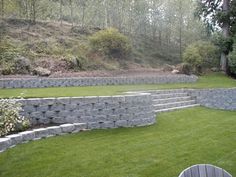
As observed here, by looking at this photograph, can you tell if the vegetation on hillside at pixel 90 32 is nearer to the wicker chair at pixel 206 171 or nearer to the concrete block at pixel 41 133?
the concrete block at pixel 41 133

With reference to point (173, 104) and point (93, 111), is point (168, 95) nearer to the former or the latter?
point (173, 104)

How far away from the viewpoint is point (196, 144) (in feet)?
25.4

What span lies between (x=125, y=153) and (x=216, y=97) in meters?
11.2

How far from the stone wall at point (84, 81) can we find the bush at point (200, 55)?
3.09 metres

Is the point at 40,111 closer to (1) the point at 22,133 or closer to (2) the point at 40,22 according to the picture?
(1) the point at 22,133

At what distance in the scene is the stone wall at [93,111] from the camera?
841 centimetres

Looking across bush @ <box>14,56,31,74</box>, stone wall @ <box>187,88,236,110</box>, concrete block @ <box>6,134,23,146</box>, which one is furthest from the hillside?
concrete block @ <box>6,134,23,146</box>

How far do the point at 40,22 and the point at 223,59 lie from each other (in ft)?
51.6

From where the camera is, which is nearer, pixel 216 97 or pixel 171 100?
pixel 171 100

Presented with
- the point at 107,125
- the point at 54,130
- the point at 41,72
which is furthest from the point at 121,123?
the point at 41,72

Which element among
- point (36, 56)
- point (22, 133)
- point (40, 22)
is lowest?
point (22, 133)

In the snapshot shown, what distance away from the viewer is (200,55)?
84.6ft

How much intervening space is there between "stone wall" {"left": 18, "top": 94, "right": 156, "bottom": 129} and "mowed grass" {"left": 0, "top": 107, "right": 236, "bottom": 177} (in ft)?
1.27

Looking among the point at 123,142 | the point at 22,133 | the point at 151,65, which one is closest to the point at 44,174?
the point at 22,133
